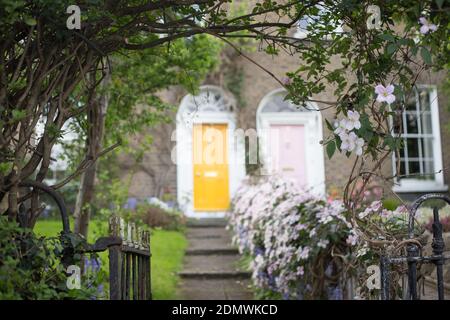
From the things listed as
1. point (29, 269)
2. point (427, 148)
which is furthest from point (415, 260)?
point (427, 148)

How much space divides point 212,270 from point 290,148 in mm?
5583

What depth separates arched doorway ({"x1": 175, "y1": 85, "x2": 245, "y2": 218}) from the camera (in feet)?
40.1

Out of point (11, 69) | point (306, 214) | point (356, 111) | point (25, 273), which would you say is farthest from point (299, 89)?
point (306, 214)

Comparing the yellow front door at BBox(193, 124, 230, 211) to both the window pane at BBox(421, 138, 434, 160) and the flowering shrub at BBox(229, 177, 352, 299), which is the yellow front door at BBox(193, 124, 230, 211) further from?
the flowering shrub at BBox(229, 177, 352, 299)

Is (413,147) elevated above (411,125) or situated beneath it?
situated beneath

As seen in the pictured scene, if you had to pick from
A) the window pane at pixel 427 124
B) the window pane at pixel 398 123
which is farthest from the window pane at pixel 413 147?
the window pane at pixel 398 123

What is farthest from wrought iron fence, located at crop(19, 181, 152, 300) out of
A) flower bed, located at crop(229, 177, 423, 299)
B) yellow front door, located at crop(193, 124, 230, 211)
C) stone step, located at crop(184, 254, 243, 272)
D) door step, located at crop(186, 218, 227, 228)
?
yellow front door, located at crop(193, 124, 230, 211)

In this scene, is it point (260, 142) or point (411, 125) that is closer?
point (260, 142)

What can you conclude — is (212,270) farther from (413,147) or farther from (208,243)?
(413,147)

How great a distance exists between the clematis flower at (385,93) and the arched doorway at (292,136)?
10221 millimetres

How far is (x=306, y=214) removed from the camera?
5043 millimetres

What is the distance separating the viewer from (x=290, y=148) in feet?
41.9

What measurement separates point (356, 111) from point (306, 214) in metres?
2.80

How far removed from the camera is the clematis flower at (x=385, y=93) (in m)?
2.27
